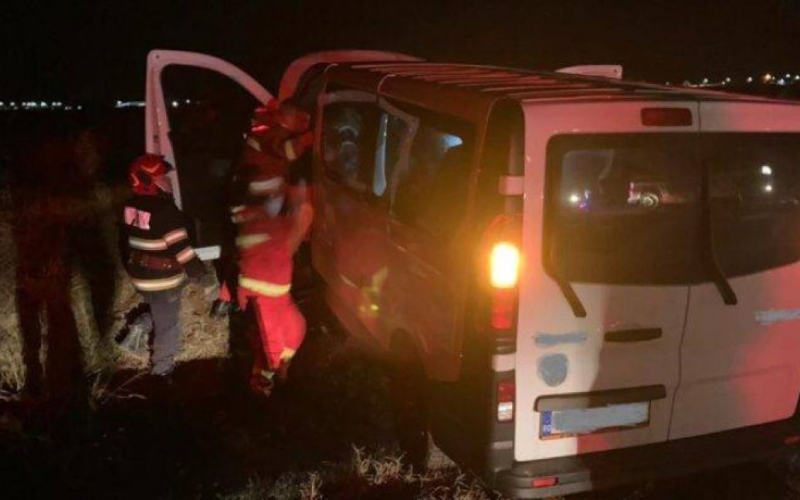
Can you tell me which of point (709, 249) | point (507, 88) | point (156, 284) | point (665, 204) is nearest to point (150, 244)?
point (156, 284)

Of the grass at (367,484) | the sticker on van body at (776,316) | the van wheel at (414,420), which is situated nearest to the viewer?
the sticker on van body at (776,316)

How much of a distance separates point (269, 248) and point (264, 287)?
26 cm

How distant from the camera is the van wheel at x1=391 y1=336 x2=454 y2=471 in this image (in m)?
4.12

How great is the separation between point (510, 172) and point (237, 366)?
3059 mm

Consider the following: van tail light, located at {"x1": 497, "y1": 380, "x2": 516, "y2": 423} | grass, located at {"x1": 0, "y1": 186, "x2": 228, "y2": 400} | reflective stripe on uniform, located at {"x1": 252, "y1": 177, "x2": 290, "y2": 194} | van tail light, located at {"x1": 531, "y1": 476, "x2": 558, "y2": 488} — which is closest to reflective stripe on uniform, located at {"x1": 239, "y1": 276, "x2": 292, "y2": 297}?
reflective stripe on uniform, located at {"x1": 252, "y1": 177, "x2": 290, "y2": 194}

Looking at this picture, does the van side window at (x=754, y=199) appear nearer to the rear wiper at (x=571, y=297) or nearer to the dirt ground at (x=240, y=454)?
the rear wiper at (x=571, y=297)

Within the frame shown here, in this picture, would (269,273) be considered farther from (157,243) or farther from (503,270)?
(503,270)

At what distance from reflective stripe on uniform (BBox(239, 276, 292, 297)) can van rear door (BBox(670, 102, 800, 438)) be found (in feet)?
8.12

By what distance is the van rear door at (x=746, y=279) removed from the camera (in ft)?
11.0

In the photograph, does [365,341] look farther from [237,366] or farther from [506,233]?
[506,233]

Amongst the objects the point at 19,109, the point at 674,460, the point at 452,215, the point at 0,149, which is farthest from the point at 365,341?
the point at 19,109

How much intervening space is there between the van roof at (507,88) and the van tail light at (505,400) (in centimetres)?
115

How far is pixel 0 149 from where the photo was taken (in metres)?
13.2

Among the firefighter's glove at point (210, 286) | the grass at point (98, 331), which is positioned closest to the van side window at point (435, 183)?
the grass at point (98, 331)
